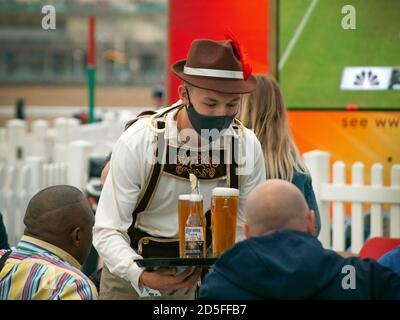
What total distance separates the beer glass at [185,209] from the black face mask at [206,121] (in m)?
0.26

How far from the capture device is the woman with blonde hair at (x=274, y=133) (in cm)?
420

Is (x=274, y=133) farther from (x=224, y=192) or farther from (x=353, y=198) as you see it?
(x=353, y=198)

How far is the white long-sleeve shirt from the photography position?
3186mm

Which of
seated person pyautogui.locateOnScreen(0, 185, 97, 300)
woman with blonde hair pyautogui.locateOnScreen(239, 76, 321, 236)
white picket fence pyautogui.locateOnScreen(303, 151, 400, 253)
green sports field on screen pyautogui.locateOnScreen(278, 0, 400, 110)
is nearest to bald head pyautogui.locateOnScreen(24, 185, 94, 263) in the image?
seated person pyautogui.locateOnScreen(0, 185, 97, 300)

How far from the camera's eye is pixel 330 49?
7242 millimetres

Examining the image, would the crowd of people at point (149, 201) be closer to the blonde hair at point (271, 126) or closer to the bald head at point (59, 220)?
the bald head at point (59, 220)

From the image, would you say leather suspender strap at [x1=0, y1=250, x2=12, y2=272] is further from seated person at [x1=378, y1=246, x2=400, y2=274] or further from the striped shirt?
seated person at [x1=378, y1=246, x2=400, y2=274]

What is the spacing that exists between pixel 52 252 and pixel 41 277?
6.1 inches

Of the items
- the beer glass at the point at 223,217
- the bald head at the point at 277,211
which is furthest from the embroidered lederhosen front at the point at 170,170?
the bald head at the point at 277,211

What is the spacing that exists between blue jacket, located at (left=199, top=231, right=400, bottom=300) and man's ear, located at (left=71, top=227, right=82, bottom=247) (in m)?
0.68

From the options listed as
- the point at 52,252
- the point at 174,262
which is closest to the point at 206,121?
the point at 174,262

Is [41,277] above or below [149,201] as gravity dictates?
below
